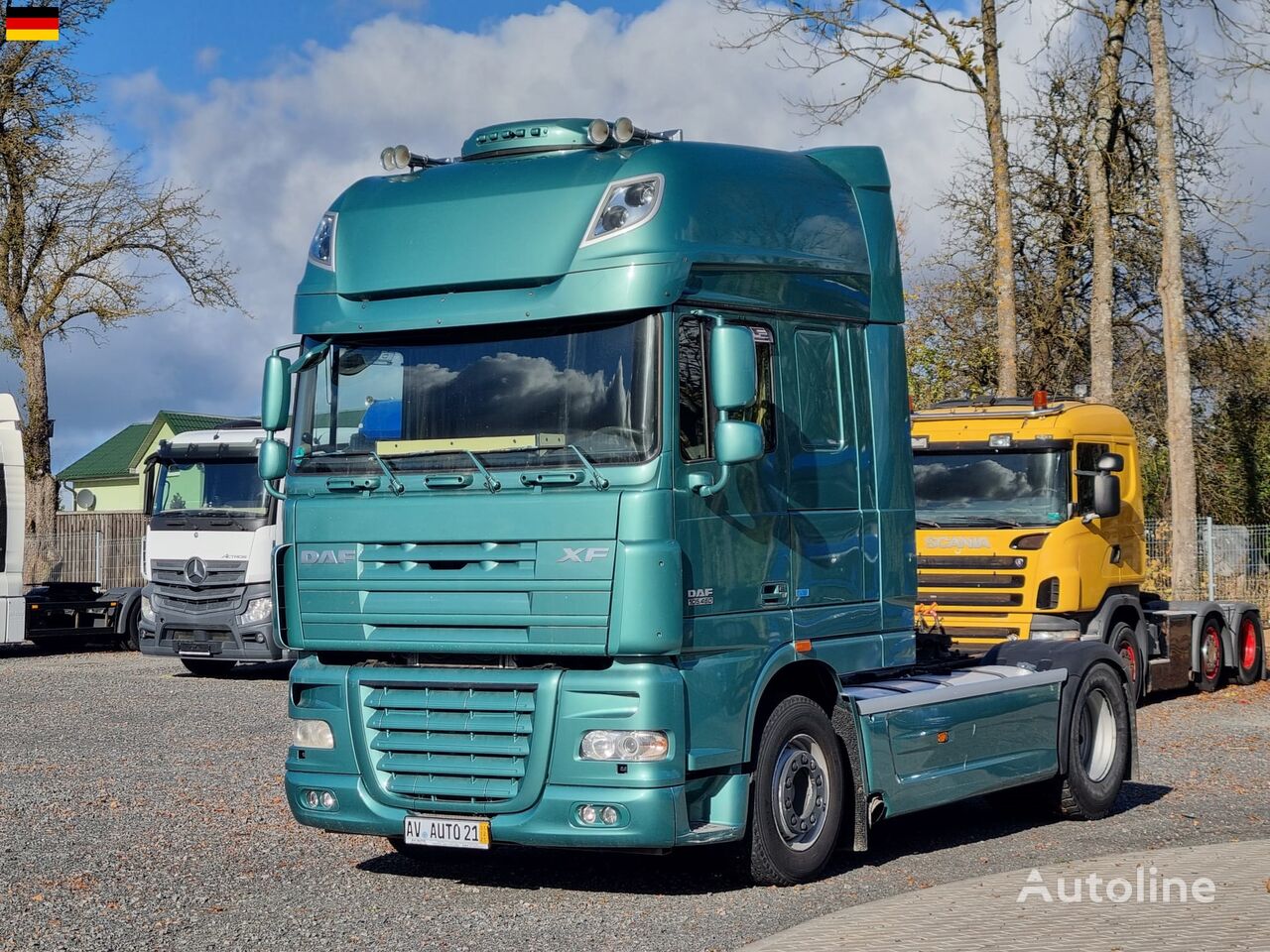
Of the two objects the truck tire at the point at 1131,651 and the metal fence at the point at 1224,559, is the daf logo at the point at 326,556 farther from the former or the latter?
the metal fence at the point at 1224,559

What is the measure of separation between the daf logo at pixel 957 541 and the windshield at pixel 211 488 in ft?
27.8

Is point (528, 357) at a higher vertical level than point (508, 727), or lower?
higher

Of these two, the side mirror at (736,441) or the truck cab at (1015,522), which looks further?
the truck cab at (1015,522)

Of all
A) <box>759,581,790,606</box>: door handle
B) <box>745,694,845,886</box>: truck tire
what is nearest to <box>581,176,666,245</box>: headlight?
<box>759,581,790,606</box>: door handle

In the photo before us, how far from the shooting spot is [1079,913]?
296 inches

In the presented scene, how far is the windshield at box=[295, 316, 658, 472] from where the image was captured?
7.95m

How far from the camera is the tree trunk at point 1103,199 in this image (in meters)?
24.7

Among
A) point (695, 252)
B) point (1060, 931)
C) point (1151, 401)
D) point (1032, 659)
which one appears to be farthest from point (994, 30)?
point (1060, 931)

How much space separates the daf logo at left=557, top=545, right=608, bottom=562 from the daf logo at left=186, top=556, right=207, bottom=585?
13.7 m

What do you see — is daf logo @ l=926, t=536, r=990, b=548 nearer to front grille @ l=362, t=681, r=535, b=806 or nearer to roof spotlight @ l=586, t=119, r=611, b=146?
roof spotlight @ l=586, t=119, r=611, b=146

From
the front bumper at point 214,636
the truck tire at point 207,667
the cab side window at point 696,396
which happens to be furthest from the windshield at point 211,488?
the cab side window at point 696,396

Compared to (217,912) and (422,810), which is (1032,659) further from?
(217,912)

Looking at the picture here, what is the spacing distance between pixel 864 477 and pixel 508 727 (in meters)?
2.55

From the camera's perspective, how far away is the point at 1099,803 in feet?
35.8
